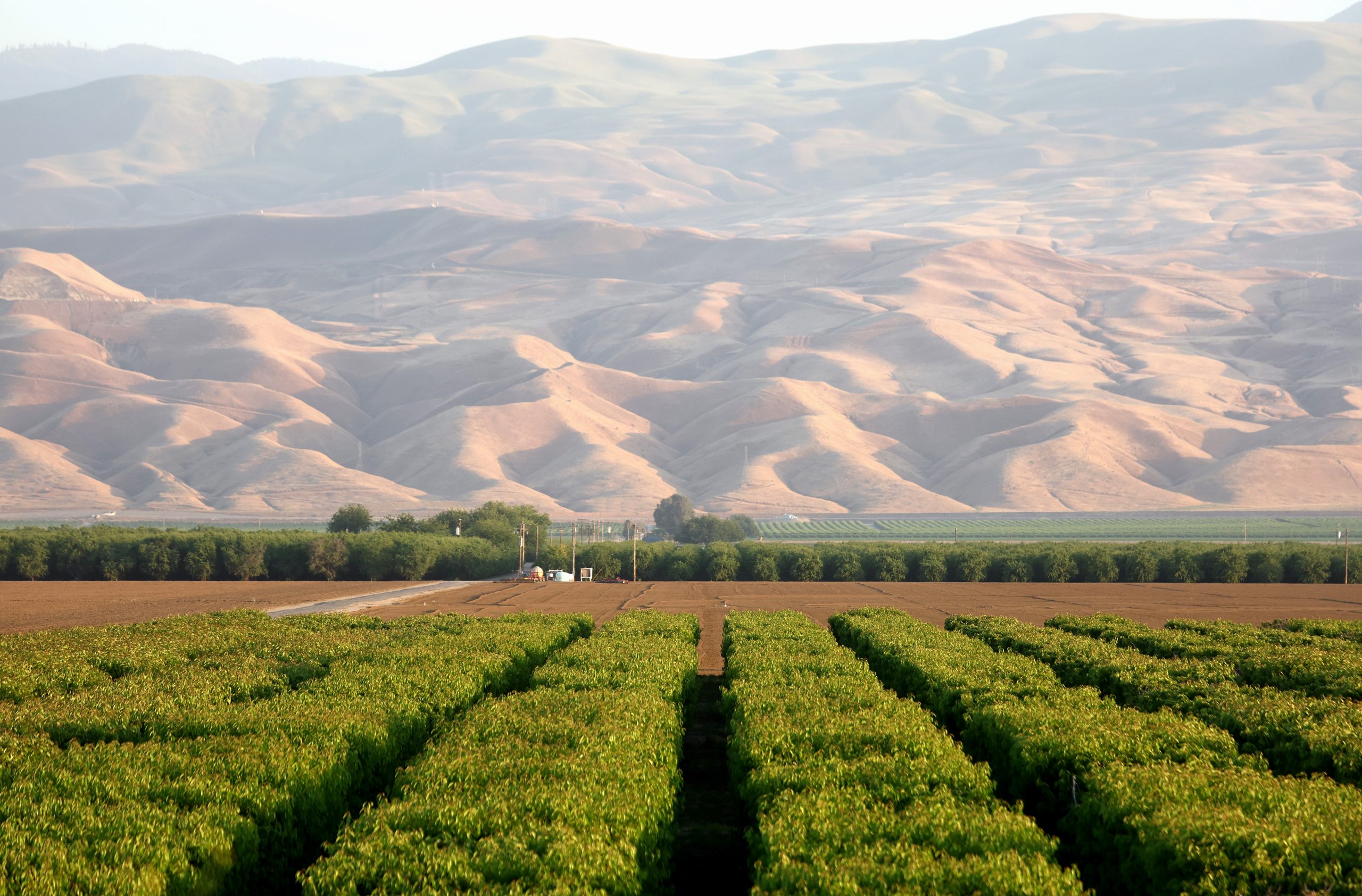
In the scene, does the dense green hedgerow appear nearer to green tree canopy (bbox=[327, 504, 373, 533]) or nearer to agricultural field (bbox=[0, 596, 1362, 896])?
green tree canopy (bbox=[327, 504, 373, 533])

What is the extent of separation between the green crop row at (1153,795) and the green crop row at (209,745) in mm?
9831

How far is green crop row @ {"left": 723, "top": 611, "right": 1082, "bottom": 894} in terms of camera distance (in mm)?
11594

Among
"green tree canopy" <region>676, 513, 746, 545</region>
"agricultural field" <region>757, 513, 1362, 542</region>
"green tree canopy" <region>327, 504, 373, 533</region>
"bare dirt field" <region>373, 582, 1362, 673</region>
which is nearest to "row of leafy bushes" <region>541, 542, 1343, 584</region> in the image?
"bare dirt field" <region>373, 582, 1362, 673</region>

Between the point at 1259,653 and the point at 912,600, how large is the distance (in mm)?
48252

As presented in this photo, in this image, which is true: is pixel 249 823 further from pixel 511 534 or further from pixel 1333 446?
pixel 1333 446

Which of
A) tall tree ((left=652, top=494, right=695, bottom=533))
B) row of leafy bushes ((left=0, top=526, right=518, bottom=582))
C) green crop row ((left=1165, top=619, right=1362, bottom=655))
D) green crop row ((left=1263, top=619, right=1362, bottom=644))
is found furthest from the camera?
tall tree ((left=652, top=494, right=695, bottom=533))

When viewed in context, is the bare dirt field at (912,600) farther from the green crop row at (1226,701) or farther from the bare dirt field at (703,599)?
the green crop row at (1226,701)

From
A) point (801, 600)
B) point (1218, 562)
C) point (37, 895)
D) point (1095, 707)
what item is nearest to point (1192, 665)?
point (1095, 707)

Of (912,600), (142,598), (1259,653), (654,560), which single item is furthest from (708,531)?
(1259,653)

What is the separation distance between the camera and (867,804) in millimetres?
14102

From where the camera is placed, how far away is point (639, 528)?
172m

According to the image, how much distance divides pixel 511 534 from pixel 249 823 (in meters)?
108

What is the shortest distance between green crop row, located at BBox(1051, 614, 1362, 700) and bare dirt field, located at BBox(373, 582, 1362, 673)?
19.4 m

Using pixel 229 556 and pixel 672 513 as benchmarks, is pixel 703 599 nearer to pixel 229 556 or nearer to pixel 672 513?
pixel 229 556
